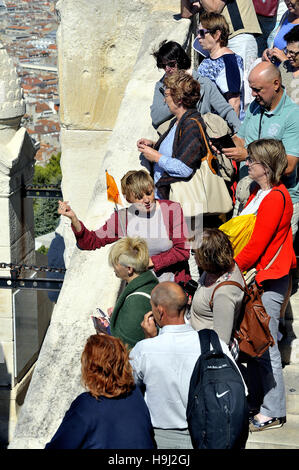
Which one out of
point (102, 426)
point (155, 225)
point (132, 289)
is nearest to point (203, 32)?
point (155, 225)

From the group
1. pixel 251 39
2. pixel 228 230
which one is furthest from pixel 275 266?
pixel 251 39

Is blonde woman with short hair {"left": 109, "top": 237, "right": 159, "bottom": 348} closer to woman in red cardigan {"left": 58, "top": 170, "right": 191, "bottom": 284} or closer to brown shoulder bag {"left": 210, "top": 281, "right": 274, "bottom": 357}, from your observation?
woman in red cardigan {"left": 58, "top": 170, "right": 191, "bottom": 284}

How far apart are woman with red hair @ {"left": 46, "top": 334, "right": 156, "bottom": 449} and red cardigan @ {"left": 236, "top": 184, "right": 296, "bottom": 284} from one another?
3.83ft

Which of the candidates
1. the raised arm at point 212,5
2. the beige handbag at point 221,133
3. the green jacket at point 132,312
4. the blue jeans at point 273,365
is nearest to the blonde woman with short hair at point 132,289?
the green jacket at point 132,312

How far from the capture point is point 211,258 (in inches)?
139

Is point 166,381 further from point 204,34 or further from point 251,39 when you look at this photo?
point 251,39

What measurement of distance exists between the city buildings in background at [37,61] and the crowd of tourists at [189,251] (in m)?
52.9

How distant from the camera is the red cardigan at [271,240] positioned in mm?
3861

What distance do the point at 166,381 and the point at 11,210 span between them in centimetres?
452

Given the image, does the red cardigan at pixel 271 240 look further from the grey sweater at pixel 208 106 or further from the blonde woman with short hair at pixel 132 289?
the grey sweater at pixel 208 106

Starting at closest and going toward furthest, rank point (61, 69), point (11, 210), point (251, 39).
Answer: point (251, 39), point (61, 69), point (11, 210)

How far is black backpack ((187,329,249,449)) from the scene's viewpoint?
2986mm

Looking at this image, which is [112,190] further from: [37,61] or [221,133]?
[37,61]
